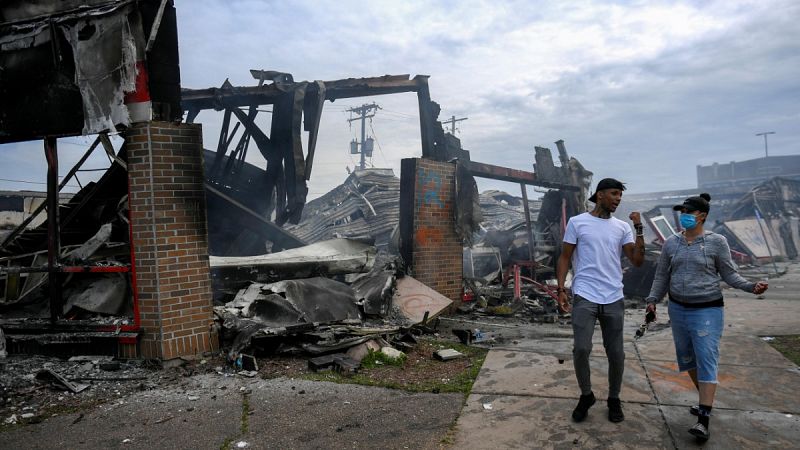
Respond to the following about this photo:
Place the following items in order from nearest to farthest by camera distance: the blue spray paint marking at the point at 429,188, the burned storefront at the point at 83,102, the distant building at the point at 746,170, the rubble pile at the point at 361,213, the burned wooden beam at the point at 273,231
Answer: the burned storefront at the point at 83,102 → the burned wooden beam at the point at 273,231 → the blue spray paint marking at the point at 429,188 → the rubble pile at the point at 361,213 → the distant building at the point at 746,170

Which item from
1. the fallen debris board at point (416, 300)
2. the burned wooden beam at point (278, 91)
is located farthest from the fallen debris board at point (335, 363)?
the burned wooden beam at point (278, 91)

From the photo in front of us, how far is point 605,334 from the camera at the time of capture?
12.0 feet

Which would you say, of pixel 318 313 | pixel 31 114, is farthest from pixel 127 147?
pixel 318 313

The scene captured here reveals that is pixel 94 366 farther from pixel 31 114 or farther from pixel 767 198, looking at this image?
pixel 767 198

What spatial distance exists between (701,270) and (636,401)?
1.21 m

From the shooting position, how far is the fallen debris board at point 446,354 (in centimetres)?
549

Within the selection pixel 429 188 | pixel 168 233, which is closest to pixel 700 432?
pixel 168 233

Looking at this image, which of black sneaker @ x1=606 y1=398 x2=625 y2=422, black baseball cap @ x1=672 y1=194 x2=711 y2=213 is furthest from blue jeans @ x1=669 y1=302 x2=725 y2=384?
black baseball cap @ x1=672 y1=194 x2=711 y2=213

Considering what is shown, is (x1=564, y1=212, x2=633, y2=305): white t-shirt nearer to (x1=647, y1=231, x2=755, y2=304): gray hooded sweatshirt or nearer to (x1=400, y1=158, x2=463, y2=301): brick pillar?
(x1=647, y1=231, x2=755, y2=304): gray hooded sweatshirt

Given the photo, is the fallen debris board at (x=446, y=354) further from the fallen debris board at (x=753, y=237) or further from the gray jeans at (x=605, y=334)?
the fallen debris board at (x=753, y=237)

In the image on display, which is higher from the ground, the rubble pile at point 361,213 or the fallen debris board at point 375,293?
the rubble pile at point 361,213

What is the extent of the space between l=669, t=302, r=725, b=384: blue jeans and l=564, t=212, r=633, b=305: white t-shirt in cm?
50

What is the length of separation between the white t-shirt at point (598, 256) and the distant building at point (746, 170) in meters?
53.2

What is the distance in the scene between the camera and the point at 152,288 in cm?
500
